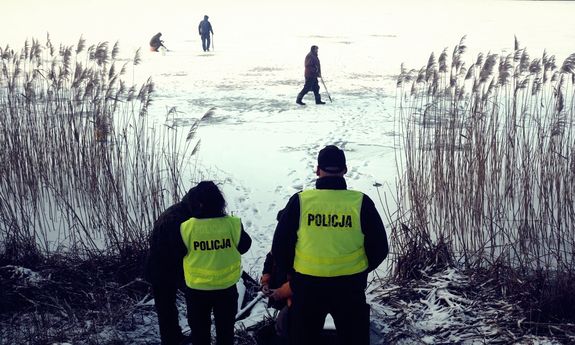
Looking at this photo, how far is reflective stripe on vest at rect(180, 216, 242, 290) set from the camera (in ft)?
12.7

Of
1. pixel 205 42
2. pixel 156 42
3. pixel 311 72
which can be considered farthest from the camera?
pixel 205 42

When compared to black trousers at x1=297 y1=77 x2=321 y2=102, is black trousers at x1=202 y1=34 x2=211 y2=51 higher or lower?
higher

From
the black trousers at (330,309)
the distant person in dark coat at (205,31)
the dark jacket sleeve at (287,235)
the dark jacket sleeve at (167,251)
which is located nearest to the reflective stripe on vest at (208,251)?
the dark jacket sleeve at (167,251)

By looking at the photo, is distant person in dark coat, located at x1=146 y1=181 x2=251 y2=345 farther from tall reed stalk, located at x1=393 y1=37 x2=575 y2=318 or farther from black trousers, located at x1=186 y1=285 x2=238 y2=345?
tall reed stalk, located at x1=393 y1=37 x2=575 y2=318

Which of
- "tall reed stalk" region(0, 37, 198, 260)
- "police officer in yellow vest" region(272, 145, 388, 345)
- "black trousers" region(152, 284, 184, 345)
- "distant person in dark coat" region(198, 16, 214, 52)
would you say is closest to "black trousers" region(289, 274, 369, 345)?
"police officer in yellow vest" region(272, 145, 388, 345)

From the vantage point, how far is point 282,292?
3.80 metres

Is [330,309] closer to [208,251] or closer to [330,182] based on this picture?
Result: [330,182]

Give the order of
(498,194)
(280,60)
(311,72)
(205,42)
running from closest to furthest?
1. (498,194)
2. (311,72)
3. (280,60)
4. (205,42)

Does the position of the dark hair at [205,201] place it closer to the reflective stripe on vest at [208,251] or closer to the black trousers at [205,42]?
the reflective stripe on vest at [208,251]

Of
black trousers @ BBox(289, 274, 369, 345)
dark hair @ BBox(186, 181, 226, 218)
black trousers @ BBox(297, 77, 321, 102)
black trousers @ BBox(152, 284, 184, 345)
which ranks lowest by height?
black trousers @ BBox(152, 284, 184, 345)

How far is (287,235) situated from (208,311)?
33.3 inches

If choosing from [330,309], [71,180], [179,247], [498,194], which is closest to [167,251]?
[179,247]

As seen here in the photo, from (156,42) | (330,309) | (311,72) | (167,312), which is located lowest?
(167,312)

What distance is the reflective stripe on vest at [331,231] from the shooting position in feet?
11.6
